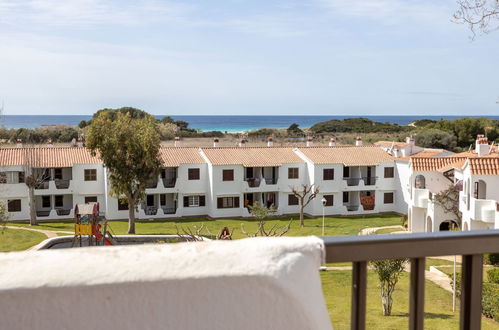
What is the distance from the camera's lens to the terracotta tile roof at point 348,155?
1347 inches

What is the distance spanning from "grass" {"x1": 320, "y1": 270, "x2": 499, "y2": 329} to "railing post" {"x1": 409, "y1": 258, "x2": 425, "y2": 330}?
10226 mm

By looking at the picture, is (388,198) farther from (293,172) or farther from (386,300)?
(386,300)

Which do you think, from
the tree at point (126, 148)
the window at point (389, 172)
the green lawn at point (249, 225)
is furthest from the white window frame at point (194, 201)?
the window at point (389, 172)

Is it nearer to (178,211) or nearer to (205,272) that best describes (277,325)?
(205,272)

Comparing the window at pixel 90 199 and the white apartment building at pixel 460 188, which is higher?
the white apartment building at pixel 460 188

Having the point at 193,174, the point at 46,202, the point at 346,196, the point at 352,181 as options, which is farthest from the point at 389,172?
A: the point at 46,202

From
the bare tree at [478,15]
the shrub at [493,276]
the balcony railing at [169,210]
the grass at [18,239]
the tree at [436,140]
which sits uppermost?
the bare tree at [478,15]

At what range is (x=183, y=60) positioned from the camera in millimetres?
83250

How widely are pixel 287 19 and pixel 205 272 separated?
6476 centimetres

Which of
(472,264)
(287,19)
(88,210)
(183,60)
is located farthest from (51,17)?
(472,264)

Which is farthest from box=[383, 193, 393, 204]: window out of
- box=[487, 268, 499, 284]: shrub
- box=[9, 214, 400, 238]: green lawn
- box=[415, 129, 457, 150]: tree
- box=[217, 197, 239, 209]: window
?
box=[487, 268, 499, 284]: shrub

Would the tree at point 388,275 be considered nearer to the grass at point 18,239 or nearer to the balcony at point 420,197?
the balcony at point 420,197

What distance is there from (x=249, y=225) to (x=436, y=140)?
887 inches

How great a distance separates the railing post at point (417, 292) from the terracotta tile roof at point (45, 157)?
31.3 metres
